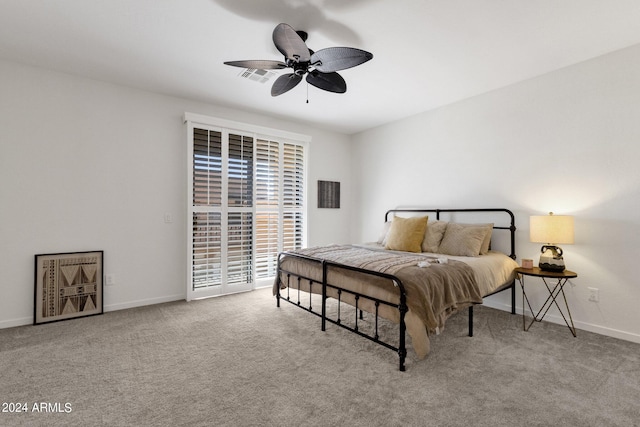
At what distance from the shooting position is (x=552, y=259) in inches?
114

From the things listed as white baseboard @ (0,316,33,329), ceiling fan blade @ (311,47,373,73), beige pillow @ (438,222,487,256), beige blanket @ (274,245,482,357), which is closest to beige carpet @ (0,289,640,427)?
white baseboard @ (0,316,33,329)

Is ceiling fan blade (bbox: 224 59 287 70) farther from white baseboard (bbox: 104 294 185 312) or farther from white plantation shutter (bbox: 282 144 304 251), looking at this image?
white baseboard (bbox: 104 294 185 312)

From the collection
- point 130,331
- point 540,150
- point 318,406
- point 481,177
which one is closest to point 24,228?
point 130,331

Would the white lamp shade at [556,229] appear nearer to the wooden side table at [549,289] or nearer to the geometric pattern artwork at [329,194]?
the wooden side table at [549,289]

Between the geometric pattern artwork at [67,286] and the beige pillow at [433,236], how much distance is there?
155 inches

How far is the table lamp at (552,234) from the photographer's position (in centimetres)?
280

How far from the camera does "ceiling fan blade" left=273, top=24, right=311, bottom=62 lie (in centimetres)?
195

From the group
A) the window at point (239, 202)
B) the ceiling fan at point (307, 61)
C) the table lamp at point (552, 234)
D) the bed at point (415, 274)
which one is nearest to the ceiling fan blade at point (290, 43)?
the ceiling fan at point (307, 61)

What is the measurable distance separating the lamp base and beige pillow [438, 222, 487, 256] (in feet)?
A: 1.92

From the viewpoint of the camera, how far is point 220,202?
4168 mm

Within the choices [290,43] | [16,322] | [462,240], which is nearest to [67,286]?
[16,322]

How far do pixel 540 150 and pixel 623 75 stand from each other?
0.89 metres

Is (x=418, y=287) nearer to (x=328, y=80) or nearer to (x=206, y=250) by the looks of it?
(x=328, y=80)

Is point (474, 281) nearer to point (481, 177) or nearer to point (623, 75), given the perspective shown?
point (481, 177)
